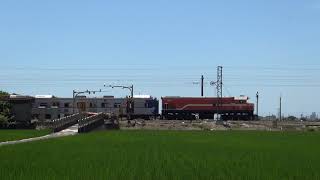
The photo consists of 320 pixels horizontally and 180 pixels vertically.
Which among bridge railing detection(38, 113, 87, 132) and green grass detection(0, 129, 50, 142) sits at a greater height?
bridge railing detection(38, 113, 87, 132)

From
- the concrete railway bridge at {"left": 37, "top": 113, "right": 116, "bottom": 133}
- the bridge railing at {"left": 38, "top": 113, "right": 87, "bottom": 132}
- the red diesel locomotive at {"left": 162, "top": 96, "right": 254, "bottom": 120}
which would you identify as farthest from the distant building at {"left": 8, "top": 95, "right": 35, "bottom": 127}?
the red diesel locomotive at {"left": 162, "top": 96, "right": 254, "bottom": 120}

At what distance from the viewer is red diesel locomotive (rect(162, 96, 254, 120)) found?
93875mm

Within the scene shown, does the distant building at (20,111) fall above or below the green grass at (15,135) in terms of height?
above

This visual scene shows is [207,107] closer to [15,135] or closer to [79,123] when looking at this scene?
[79,123]

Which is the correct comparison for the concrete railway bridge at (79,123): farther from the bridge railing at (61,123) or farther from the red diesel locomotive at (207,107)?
the red diesel locomotive at (207,107)

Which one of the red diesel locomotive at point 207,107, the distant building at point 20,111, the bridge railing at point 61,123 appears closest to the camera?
the bridge railing at point 61,123

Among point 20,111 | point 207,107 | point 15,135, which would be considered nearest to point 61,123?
point 20,111

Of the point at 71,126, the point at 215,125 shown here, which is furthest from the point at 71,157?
the point at 215,125

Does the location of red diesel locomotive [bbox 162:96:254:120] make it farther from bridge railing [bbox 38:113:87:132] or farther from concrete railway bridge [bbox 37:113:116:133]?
bridge railing [bbox 38:113:87:132]

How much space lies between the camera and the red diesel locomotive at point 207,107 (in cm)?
9388

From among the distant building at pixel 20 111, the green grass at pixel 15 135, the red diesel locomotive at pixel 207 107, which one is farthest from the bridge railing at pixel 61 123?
the red diesel locomotive at pixel 207 107

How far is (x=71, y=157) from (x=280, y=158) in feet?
24.4

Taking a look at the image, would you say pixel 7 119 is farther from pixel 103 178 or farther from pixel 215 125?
pixel 103 178

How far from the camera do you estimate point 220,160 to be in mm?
22312
